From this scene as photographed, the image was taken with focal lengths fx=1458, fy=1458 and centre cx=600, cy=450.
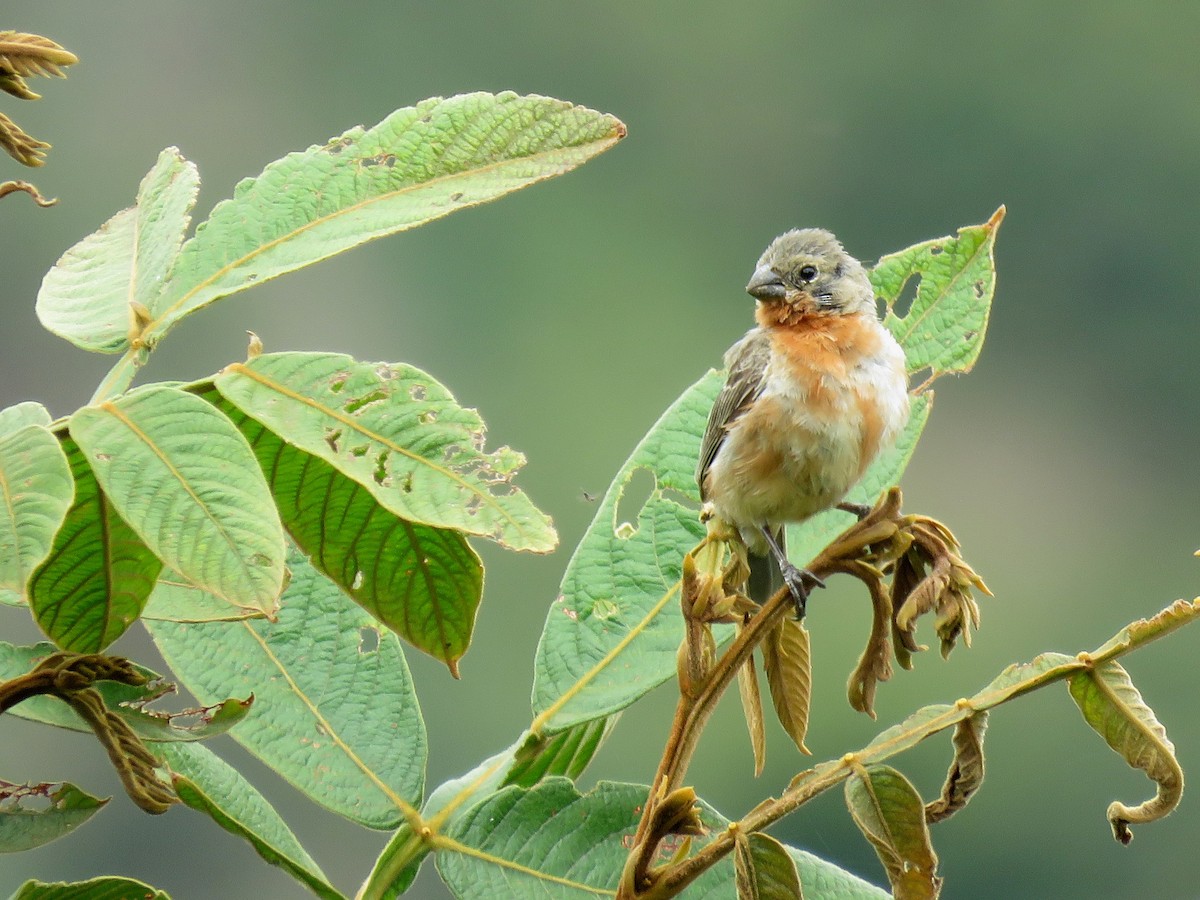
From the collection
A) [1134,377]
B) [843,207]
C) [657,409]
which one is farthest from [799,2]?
[657,409]

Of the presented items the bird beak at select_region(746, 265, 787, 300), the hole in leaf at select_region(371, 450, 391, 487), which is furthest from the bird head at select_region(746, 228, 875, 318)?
the hole in leaf at select_region(371, 450, 391, 487)

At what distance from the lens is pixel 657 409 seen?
82.8 ft

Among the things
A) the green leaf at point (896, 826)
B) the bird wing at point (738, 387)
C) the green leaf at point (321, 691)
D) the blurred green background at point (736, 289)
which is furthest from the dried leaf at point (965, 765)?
the blurred green background at point (736, 289)

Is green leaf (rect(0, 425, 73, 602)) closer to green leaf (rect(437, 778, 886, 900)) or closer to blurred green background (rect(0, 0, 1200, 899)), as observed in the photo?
green leaf (rect(437, 778, 886, 900))

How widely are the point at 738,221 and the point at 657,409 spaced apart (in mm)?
13804

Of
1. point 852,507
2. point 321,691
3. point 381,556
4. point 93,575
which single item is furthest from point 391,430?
point 852,507

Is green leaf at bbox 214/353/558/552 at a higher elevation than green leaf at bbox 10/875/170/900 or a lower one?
higher

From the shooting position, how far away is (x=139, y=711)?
4.36ft

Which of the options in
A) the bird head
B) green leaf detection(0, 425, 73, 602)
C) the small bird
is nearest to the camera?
green leaf detection(0, 425, 73, 602)

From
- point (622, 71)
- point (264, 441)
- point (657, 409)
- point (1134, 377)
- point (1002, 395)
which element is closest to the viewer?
point (264, 441)

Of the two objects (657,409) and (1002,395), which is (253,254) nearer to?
(657,409)

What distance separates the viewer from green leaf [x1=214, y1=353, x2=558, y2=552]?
1235 mm

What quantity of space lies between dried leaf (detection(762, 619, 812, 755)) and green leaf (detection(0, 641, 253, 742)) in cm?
50

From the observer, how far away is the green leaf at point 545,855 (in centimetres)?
146
